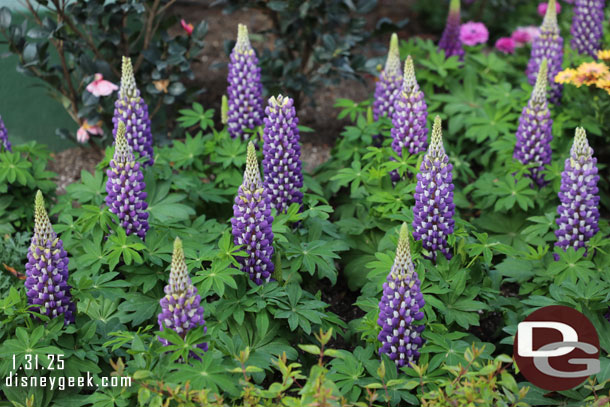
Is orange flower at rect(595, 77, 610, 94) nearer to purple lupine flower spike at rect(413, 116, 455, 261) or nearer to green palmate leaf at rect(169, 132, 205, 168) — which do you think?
purple lupine flower spike at rect(413, 116, 455, 261)

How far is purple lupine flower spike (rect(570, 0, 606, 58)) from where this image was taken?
5.85 m

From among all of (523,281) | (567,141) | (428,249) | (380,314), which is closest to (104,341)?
(380,314)

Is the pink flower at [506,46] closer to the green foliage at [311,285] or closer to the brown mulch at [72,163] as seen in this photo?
the green foliage at [311,285]

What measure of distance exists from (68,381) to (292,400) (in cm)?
109

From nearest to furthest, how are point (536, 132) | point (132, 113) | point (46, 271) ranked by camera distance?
1. point (46, 271)
2. point (132, 113)
3. point (536, 132)

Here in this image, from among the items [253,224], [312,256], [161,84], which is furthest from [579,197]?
[161,84]

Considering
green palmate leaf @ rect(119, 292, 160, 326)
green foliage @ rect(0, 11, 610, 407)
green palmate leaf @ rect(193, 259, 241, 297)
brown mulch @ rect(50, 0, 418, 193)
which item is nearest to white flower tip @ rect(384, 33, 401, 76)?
green foliage @ rect(0, 11, 610, 407)

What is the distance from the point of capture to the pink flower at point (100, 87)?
5285 millimetres

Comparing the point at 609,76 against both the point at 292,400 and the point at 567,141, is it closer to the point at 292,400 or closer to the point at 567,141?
the point at 567,141

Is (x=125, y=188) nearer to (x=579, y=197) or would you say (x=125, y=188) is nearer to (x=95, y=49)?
(x=95, y=49)

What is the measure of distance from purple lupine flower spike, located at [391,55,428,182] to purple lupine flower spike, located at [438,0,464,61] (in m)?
1.58

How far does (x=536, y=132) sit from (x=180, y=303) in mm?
2621

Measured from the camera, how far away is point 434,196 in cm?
380

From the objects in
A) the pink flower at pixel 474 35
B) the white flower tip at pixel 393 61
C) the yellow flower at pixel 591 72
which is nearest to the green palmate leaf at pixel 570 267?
the yellow flower at pixel 591 72
